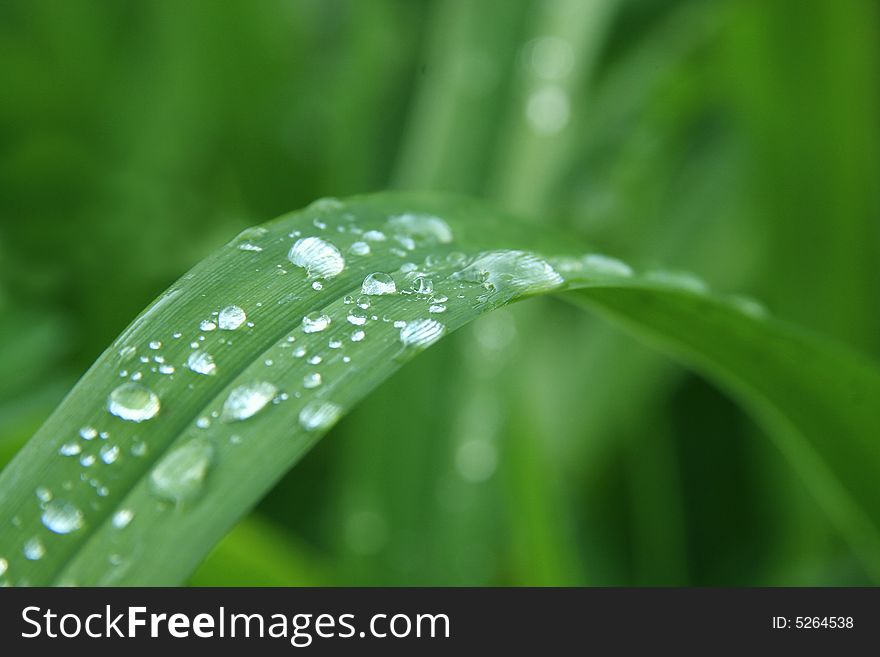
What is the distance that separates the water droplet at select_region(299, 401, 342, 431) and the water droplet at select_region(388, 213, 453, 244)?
6.5 inches

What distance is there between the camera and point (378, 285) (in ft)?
1.53

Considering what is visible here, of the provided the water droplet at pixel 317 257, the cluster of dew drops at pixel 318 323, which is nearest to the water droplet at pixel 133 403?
the cluster of dew drops at pixel 318 323

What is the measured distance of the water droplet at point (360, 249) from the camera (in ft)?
Result: 1.60

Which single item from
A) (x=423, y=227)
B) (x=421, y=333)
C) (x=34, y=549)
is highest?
(x=423, y=227)

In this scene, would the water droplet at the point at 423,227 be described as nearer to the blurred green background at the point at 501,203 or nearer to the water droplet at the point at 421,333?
the water droplet at the point at 421,333

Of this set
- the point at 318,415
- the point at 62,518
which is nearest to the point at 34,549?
the point at 62,518

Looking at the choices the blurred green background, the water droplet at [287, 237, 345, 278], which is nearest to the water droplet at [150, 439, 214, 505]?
the water droplet at [287, 237, 345, 278]

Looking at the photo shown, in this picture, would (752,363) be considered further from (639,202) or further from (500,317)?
(639,202)

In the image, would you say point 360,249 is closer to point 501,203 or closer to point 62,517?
point 62,517

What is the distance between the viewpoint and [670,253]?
4.16 feet

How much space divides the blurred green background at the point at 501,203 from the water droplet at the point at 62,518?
460 mm

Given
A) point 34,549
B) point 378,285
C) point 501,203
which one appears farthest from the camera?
point 501,203

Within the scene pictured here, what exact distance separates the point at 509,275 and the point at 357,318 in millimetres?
95
